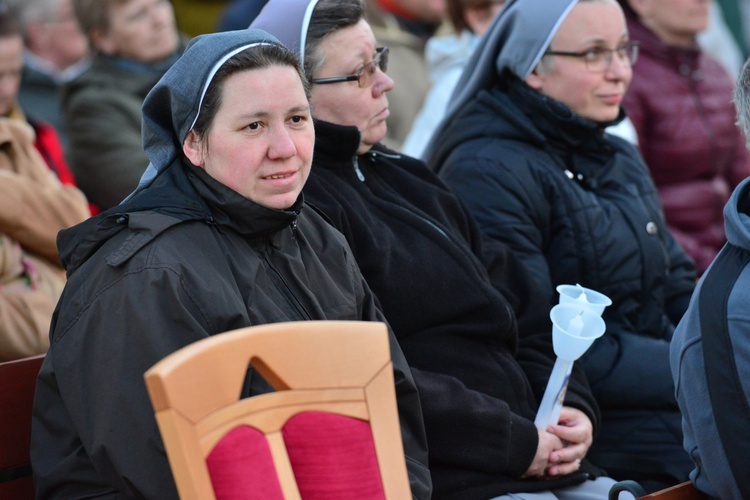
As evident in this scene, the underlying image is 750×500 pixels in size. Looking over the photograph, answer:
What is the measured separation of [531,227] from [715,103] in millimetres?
2104

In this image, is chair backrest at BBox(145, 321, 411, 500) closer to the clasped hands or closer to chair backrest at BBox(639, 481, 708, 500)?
chair backrest at BBox(639, 481, 708, 500)

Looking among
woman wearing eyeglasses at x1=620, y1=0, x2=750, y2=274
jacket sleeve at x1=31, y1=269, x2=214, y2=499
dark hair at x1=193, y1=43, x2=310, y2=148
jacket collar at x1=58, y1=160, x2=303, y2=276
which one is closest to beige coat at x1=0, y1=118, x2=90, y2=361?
jacket collar at x1=58, y1=160, x2=303, y2=276

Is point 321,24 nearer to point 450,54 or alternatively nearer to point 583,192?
point 583,192

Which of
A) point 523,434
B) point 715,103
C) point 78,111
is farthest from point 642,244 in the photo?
point 78,111

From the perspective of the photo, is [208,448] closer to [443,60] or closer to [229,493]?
[229,493]

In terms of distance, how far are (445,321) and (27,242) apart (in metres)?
1.51

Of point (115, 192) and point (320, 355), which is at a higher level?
point (320, 355)

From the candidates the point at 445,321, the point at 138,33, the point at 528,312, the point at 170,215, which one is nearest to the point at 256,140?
the point at 170,215

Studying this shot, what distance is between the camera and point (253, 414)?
6.40 ft

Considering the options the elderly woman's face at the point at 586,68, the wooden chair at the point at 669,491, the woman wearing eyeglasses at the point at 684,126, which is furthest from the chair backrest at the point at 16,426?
the woman wearing eyeglasses at the point at 684,126

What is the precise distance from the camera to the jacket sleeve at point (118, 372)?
212 centimetres

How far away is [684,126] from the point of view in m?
4.94

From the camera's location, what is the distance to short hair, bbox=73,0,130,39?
16.2 ft

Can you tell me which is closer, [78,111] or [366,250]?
[366,250]
